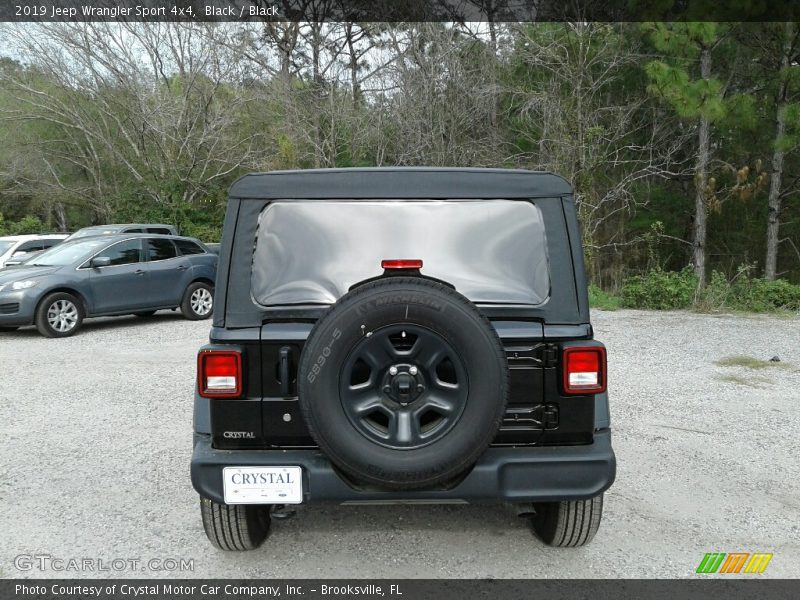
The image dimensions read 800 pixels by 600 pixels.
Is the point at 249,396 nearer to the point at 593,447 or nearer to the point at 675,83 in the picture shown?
the point at 593,447

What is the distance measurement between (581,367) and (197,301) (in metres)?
10.2

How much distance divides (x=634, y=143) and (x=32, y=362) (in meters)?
17.5

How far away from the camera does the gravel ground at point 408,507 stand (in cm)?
321

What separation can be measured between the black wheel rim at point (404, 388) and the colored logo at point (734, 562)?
1593mm

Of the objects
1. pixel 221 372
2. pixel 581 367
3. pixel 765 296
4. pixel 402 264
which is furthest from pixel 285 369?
pixel 765 296

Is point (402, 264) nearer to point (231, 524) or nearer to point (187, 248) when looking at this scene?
point (231, 524)

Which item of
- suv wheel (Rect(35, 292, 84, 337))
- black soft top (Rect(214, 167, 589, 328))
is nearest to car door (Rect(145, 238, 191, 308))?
suv wheel (Rect(35, 292, 84, 337))

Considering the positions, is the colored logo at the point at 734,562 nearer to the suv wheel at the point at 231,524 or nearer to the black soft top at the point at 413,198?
the black soft top at the point at 413,198

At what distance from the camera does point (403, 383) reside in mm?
2596

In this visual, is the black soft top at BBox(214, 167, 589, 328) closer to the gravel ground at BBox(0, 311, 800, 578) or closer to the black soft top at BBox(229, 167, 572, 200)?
the black soft top at BBox(229, 167, 572, 200)

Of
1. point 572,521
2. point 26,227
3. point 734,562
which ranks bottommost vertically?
point 734,562

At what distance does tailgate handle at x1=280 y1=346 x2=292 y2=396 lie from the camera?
2812mm
